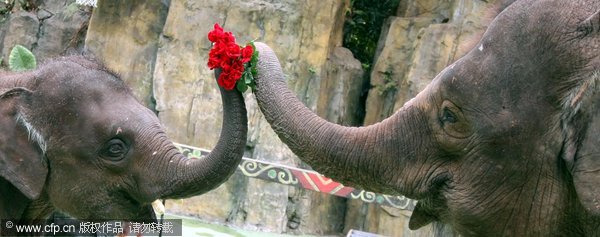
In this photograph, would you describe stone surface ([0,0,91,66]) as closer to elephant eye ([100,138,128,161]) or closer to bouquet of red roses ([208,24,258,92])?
elephant eye ([100,138,128,161])

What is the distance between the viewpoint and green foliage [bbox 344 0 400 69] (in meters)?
12.1

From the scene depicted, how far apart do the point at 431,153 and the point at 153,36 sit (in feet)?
26.6

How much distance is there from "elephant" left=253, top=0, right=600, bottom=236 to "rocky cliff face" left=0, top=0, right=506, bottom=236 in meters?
6.03

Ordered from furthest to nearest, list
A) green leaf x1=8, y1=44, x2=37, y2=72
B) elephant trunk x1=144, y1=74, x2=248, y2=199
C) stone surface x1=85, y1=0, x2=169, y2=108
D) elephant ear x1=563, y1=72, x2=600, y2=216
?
stone surface x1=85, y1=0, x2=169, y2=108
green leaf x1=8, y1=44, x2=37, y2=72
elephant trunk x1=144, y1=74, x2=248, y2=199
elephant ear x1=563, y1=72, x2=600, y2=216

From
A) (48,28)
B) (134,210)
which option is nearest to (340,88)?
(48,28)

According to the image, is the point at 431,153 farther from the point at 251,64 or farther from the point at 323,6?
the point at 323,6

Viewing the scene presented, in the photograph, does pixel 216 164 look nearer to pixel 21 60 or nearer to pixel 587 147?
pixel 587 147

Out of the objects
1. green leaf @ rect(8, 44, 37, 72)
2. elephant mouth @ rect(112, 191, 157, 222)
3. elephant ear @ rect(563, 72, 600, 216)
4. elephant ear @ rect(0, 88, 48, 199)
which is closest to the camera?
elephant ear @ rect(563, 72, 600, 216)

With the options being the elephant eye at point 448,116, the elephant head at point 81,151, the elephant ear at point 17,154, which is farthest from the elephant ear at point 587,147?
the elephant ear at point 17,154

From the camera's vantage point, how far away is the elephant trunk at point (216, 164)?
354 cm

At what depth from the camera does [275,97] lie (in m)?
3.28

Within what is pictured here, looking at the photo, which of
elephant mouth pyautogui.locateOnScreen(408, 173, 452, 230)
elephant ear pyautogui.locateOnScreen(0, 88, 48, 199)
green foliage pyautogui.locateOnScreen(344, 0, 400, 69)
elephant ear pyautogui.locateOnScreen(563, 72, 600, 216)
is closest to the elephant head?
elephant ear pyautogui.locateOnScreen(0, 88, 48, 199)

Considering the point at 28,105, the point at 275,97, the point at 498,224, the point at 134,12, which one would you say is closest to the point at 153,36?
the point at 134,12

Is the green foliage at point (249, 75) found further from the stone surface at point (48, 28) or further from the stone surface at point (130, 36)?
the stone surface at point (48, 28)
